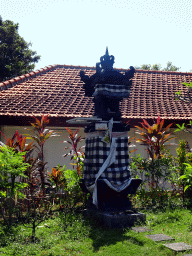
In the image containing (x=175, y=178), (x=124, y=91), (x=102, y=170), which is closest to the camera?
(x=102, y=170)

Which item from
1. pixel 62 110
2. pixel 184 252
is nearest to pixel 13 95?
pixel 62 110

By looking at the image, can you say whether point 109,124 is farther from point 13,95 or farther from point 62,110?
point 13,95

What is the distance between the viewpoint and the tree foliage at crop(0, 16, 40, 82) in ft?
73.7

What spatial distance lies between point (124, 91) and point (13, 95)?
20.5 feet

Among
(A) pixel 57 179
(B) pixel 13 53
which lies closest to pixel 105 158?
(A) pixel 57 179

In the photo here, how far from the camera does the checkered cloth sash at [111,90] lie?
22.0 feet

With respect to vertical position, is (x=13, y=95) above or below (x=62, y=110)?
above

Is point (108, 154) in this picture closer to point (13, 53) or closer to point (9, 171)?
point (9, 171)

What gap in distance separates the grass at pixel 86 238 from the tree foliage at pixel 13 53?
57.8 feet

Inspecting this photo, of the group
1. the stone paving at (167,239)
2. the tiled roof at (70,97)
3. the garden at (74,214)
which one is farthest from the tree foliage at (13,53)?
the stone paving at (167,239)

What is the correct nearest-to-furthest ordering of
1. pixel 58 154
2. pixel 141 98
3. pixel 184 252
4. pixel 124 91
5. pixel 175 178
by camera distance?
pixel 184 252, pixel 124 91, pixel 175 178, pixel 58 154, pixel 141 98

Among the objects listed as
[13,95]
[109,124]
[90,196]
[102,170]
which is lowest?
[90,196]

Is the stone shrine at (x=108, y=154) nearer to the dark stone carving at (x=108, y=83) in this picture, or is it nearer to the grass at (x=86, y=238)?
the dark stone carving at (x=108, y=83)

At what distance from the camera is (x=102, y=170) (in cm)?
640
